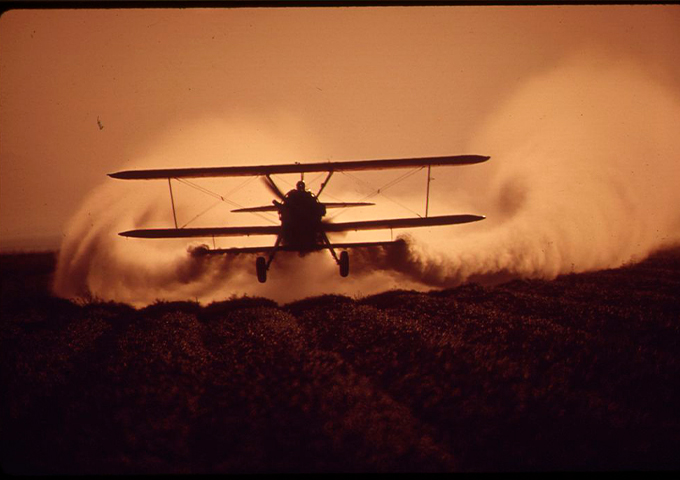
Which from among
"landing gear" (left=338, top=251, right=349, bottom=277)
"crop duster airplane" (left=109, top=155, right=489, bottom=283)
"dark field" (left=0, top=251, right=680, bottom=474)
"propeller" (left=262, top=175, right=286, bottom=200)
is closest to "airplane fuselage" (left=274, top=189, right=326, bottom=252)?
"crop duster airplane" (left=109, top=155, right=489, bottom=283)

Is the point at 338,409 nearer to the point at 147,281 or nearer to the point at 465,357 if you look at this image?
the point at 465,357

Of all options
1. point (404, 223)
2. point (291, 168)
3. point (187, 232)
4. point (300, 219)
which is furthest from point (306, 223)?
point (187, 232)

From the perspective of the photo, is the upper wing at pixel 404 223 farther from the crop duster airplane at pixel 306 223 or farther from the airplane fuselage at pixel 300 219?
the airplane fuselage at pixel 300 219

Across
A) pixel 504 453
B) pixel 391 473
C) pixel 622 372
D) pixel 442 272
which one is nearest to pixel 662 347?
pixel 622 372

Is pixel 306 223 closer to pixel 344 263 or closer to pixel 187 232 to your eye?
pixel 344 263

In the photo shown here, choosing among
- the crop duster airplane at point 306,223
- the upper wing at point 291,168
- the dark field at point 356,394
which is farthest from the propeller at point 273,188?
the dark field at point 356,394

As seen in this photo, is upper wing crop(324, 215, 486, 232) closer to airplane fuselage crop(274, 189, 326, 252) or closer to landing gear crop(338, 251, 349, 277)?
airplane fuselage crop(274, 189, 326, 252)
